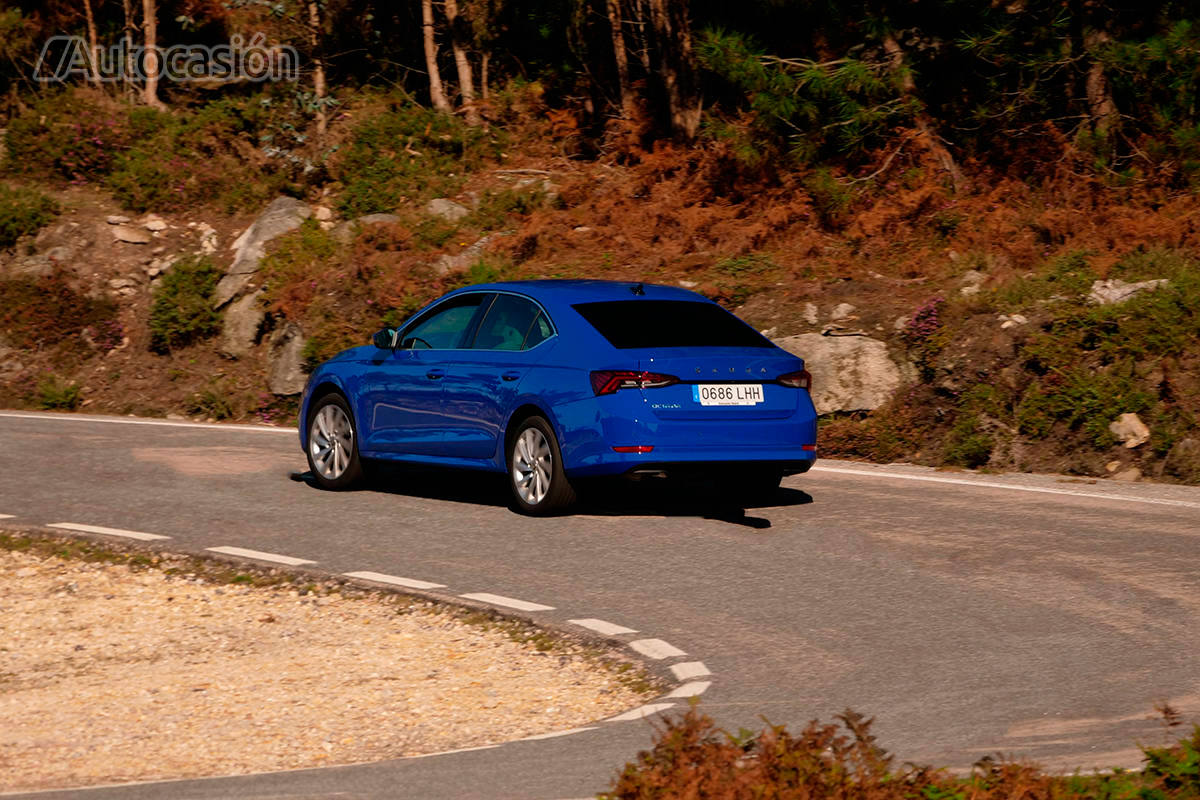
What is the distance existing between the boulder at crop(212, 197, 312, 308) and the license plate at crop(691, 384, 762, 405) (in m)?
13.1

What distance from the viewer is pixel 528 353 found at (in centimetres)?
1238

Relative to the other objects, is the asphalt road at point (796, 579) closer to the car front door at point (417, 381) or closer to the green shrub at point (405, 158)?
the car front door at point (417, 381)

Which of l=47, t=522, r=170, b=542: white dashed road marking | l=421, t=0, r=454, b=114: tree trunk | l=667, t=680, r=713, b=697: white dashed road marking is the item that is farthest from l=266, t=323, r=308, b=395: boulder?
l=667, t=680, r=713, b=697: white dashed road marking

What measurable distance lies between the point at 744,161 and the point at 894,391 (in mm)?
6635

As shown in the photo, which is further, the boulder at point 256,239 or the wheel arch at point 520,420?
the boulder at point 256,239

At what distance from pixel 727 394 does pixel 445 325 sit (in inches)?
107

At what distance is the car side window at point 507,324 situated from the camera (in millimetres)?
12625

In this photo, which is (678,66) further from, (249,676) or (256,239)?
(249,676)

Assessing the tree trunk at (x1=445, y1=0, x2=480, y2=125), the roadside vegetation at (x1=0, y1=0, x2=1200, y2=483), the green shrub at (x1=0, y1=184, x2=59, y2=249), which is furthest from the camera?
the tree trunk at (x1=445, y1=0, x2=480, y2=125)

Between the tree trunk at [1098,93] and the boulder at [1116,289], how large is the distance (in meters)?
4.05

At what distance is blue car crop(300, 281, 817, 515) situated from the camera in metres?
11.6

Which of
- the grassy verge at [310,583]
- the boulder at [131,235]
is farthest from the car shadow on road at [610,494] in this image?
the boulder at [131,235]

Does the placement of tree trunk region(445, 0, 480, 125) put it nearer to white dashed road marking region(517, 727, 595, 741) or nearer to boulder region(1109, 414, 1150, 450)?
boulder region(1109, 414, 1150, 450)

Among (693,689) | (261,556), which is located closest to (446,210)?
(261,556)
